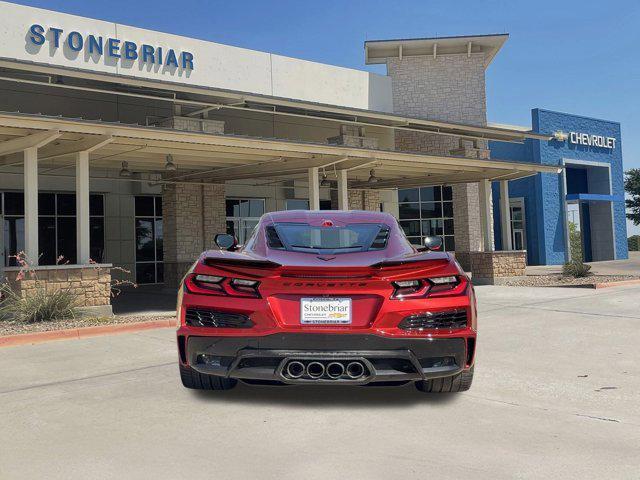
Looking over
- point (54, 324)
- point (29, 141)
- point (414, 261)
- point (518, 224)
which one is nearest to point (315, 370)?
point (414, 261)

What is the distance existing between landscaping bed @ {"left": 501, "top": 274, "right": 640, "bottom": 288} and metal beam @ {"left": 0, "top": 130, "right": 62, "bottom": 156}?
509 inches

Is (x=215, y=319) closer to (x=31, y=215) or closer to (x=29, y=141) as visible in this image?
(x=31, y=215)

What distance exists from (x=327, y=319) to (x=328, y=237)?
1148 mm

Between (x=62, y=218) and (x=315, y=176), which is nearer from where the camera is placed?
(x=315, y=176)

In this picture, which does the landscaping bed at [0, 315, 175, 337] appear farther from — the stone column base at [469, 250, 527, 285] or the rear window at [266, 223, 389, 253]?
the stone column base at [469, 250, 527, 285]

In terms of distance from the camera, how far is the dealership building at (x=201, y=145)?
12.1 m

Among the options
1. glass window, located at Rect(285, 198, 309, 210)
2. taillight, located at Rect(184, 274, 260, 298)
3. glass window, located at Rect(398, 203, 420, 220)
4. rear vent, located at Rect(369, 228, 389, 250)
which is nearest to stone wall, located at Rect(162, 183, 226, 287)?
glass window, located at Rect(285, 198, 309, 210)

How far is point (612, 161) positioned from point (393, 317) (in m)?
35.3

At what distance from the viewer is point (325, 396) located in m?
4.85

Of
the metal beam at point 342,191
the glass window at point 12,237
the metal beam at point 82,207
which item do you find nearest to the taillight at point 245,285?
the metal beam at point 82,207

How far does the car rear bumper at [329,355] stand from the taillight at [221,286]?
31cm

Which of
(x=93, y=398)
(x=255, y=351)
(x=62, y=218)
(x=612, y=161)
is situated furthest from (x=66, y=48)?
(x=612, y=161)

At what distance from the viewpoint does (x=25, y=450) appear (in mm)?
3740

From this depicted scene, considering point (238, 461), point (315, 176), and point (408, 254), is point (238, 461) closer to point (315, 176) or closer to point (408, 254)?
point (408, 254)
